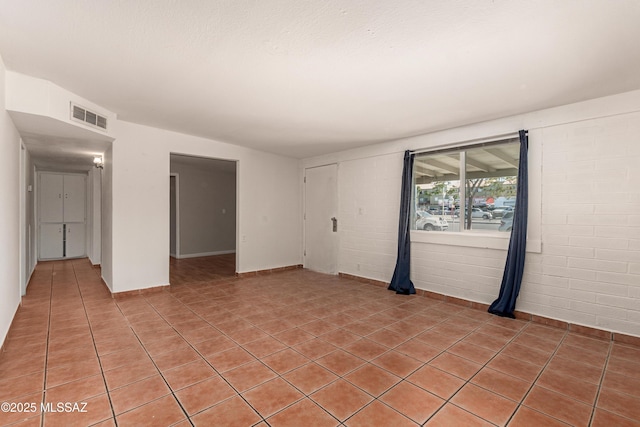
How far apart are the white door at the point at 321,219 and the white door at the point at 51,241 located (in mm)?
5849

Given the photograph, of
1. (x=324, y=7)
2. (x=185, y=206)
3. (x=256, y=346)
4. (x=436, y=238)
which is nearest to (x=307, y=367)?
(x=256, y=346)

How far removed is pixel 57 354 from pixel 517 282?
186 inches

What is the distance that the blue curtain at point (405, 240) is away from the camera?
183 inches

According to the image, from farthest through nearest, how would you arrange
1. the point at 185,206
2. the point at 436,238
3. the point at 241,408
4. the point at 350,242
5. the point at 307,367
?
the point at 185,206 → the point at 350,242 → the point at 436,238 → the point at 307,367 → the point at 241,408

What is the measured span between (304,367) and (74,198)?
771 centimetres

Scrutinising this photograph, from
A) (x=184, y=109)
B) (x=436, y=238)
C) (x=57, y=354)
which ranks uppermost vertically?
(x=184, y=109)

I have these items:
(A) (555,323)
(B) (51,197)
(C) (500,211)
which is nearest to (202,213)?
(B) (51,197)

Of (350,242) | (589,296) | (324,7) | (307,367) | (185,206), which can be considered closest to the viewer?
(324,7)

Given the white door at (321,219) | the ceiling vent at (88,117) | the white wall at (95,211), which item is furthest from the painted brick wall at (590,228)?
the white wall at (95,211)

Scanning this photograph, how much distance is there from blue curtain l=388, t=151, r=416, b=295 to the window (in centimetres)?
22

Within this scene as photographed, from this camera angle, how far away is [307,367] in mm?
2432

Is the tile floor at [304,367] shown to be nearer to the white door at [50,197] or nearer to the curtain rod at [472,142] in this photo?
the curtain rod at [472,142]

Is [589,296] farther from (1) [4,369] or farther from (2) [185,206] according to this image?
(2) [185,206]

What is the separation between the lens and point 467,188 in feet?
13.9
